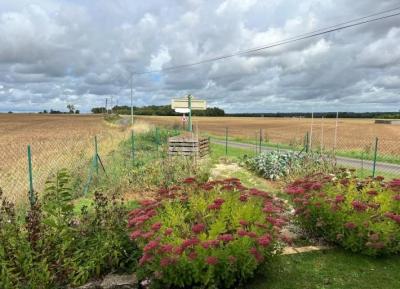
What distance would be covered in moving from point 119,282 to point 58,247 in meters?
0.78

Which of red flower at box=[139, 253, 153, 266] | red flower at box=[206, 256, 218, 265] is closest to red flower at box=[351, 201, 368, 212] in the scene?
red flower at box=[206, 256, 218, 265]

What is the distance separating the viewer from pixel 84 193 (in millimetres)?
9633

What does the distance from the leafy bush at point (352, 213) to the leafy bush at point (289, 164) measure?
18.0 ft

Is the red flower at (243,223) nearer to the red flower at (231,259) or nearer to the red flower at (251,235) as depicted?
the red flower at (251,235)

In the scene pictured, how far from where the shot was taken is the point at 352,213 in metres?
4.88

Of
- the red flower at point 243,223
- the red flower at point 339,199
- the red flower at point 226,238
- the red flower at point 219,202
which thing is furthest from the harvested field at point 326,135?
the red flower at point 226,238

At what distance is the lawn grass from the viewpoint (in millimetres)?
4157

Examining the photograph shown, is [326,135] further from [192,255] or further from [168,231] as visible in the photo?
→ [192,255]

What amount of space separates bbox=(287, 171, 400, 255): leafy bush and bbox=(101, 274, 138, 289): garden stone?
254cm

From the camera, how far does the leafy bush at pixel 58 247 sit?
152 inches

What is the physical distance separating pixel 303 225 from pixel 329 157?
6.93 m

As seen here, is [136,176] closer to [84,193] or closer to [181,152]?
[84,193]

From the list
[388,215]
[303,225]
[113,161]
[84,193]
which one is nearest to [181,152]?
[113,161]

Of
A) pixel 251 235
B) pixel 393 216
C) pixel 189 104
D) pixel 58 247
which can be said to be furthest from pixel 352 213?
pixel 189 104
